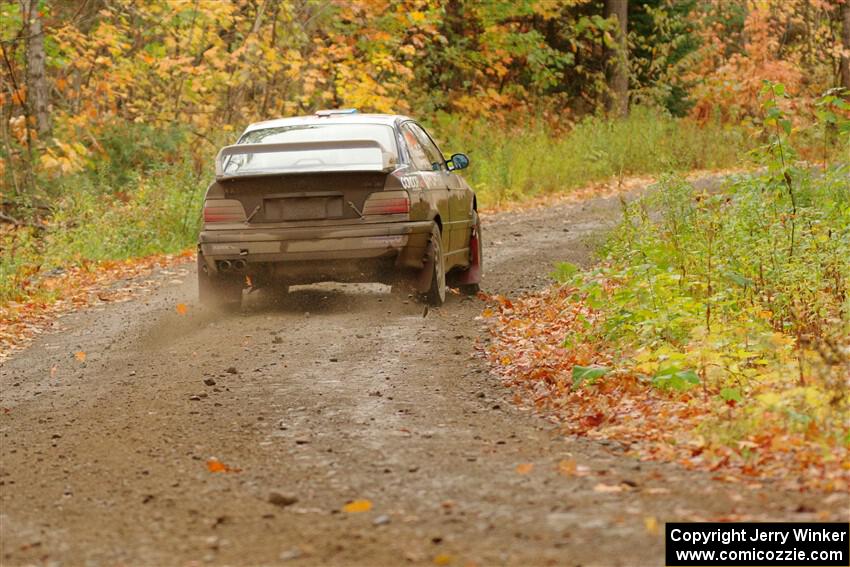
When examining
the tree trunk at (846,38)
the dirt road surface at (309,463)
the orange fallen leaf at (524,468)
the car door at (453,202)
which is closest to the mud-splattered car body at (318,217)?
the dirt road surface at (309,463)

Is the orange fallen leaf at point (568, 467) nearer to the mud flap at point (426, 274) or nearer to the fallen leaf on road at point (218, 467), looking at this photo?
the fallen leaf on road at point (218, 467)

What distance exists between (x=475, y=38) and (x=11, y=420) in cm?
2465

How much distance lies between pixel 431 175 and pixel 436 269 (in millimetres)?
1092

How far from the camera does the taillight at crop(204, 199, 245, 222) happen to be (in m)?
11.1

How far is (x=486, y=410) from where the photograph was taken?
7.65 metres

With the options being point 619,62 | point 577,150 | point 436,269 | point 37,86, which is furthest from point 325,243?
point 619,62

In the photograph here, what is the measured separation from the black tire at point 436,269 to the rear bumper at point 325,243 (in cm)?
13

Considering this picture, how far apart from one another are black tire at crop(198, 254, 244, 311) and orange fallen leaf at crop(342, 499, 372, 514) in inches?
251

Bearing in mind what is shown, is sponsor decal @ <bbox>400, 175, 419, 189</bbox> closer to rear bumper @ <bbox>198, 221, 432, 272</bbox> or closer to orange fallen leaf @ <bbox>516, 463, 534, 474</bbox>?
rear bumper @ <bbox>198, 221, 432, 272</bbox>

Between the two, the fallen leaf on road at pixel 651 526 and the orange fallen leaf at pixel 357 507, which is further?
the orange fallen leaf at pixel 357 507

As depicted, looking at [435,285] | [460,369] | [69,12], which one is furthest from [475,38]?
[460,369]

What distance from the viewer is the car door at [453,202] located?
12411 mm

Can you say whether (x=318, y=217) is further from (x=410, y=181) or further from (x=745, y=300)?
(x=745, y=300)

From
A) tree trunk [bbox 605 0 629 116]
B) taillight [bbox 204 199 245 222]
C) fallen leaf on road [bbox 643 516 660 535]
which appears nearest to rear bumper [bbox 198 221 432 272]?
taillight [bbox 204 199 245 222]
